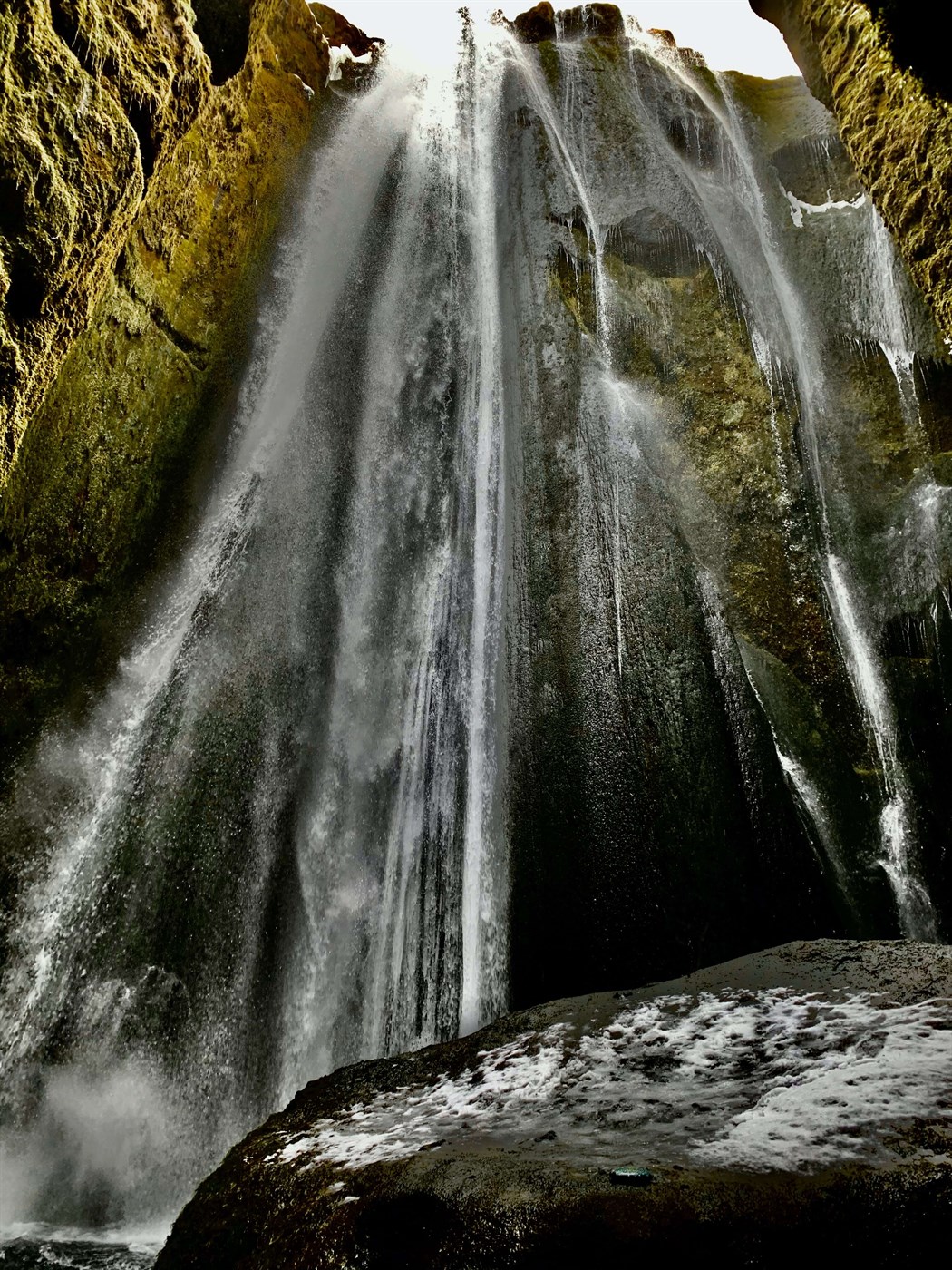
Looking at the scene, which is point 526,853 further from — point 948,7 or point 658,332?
point 948,7

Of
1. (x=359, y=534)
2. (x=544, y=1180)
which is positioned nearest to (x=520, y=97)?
(x=359, y=534)

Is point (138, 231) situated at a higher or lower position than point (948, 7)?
lower

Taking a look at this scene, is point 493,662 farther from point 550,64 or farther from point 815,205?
point 550,64

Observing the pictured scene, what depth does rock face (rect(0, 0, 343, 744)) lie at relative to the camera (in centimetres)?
570

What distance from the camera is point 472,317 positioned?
33.8 feet

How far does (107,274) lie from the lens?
696 centimetres

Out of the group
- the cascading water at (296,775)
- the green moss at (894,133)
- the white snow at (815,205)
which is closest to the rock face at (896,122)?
the green moss at (894,133)

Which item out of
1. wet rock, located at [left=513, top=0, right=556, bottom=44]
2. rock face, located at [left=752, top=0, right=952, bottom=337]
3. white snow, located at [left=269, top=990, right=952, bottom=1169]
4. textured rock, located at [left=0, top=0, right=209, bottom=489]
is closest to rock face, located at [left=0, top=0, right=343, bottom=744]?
textured rock, located at [left=0, top=0, right=209, bottom=489]

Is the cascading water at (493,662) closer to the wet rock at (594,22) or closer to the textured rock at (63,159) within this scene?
the textured rock at (63,159)

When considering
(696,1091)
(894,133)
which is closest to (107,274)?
(696,1091)

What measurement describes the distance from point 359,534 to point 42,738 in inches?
156

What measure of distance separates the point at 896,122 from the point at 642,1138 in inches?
390

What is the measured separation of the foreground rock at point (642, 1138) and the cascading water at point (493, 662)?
2579mm

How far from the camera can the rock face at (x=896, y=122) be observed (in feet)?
24.6
